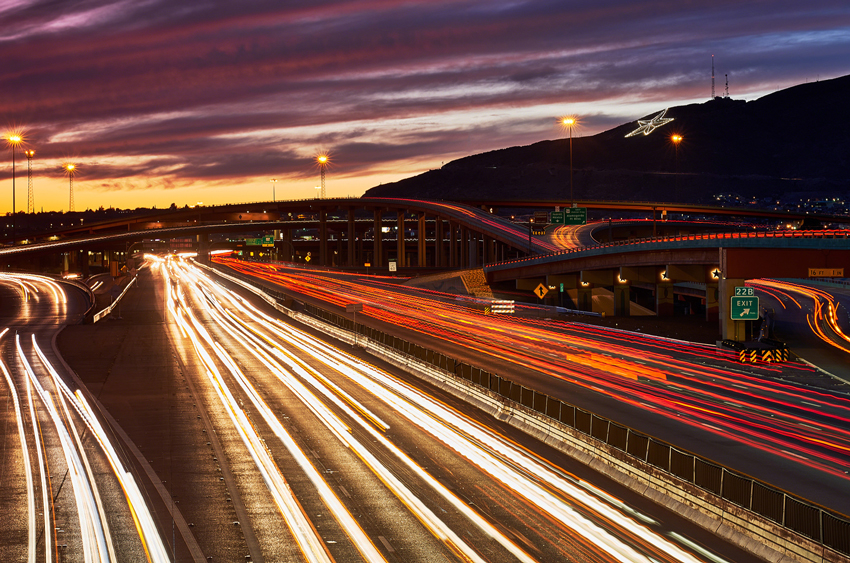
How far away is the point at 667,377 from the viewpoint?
40875 millimetres

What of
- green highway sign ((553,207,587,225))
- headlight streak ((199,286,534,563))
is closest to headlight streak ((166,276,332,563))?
headlight streak ((199,286,534,563))

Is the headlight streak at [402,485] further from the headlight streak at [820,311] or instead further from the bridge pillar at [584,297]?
the bridge pillar at [584,297]

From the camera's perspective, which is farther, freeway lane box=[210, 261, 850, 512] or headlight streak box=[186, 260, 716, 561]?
freeway lane box=[210, 261, 850, 512]

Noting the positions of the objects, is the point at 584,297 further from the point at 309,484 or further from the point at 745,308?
the point at 309,484

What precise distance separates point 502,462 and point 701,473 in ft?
A: 21.6

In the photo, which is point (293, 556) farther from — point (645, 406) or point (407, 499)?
point (645, 406)

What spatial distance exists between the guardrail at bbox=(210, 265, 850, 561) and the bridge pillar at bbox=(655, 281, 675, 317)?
65953 mm

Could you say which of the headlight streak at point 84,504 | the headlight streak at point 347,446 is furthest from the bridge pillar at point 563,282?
the headlight streak at point 84,504

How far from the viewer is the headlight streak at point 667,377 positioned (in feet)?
94.0

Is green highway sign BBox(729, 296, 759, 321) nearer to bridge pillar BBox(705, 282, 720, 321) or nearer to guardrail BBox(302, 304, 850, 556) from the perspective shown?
bridge pillar BBox(705, 282, 720, 321)

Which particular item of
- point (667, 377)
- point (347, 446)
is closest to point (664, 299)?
point (667, 377)

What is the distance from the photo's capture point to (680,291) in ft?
363

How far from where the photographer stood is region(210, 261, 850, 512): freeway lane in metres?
24.9

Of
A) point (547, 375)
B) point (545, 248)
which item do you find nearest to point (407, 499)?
point (547, 375)
